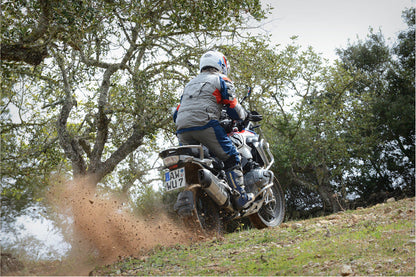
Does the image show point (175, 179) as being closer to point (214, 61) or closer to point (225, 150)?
point (225, 150)

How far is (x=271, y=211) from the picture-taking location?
7727mm

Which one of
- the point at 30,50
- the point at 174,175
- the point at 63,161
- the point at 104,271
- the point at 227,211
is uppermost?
the point at 30,50

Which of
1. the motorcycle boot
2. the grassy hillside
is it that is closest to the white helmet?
the motorcycle boot

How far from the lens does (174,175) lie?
567 cm

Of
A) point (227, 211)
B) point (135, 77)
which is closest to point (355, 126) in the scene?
point (135, 77)

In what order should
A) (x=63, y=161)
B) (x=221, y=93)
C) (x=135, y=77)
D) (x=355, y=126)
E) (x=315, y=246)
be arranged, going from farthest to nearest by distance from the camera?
(x=355, y=126) < (x=63, y=161) < (x=135, y=77) < (x=221, y=93) < (x=315, y=246)

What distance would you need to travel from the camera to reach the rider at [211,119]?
6156 millimetres

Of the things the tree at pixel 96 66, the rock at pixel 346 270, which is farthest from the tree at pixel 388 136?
the rock at pixel 346 270

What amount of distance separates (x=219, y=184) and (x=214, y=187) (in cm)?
15

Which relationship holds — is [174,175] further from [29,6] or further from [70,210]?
[29,6]

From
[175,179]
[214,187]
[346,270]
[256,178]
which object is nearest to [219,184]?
[214,187]

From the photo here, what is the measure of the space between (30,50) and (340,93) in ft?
48.6

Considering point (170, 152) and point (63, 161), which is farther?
point (63, 161)

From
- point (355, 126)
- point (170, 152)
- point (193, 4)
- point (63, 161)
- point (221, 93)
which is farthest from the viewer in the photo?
point (355, 126)
